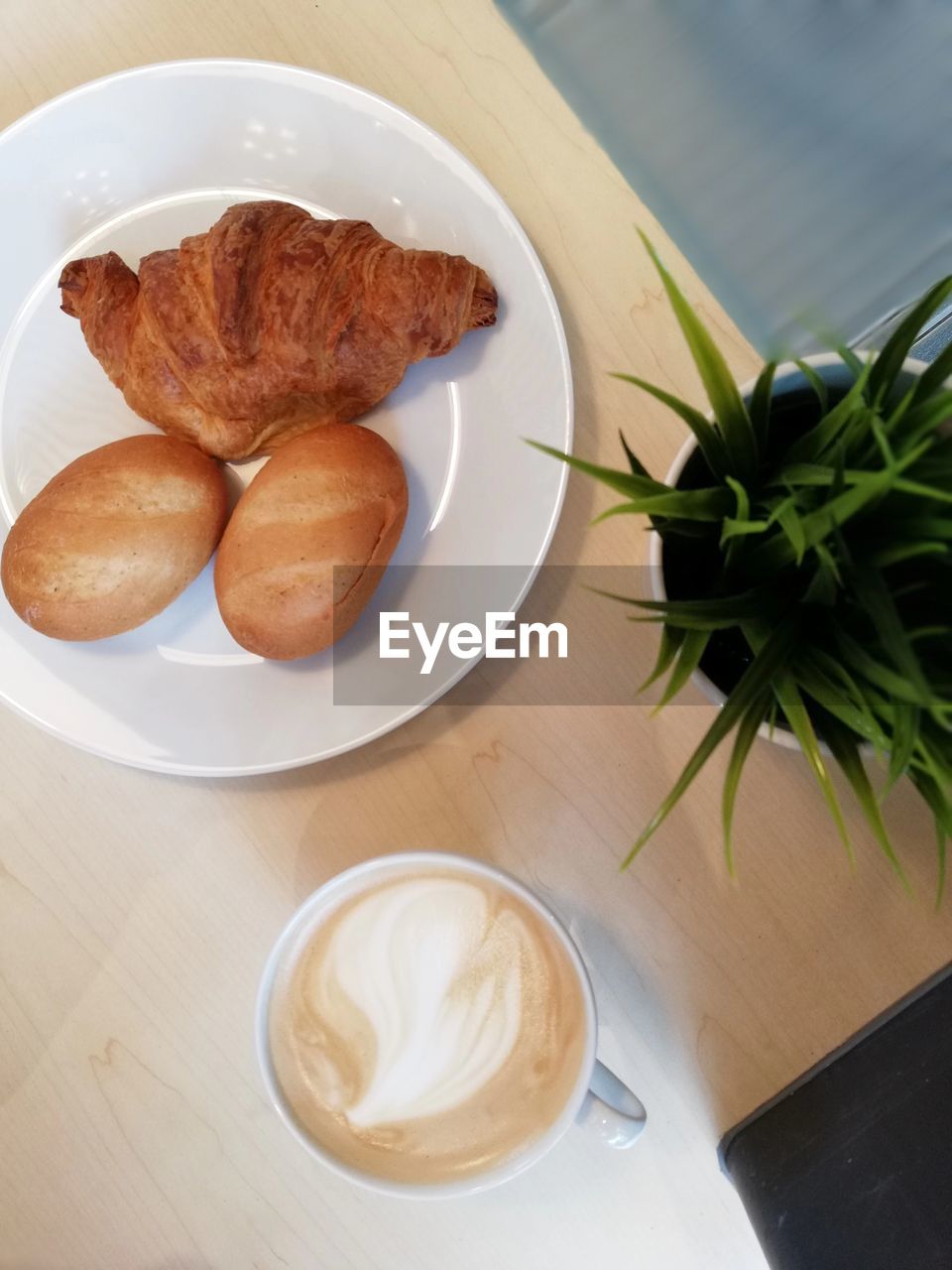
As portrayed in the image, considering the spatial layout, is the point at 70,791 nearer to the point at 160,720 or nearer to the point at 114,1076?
the point at 160,720

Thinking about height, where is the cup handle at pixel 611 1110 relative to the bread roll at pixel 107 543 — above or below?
below

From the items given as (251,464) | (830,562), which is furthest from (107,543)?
(830,562)

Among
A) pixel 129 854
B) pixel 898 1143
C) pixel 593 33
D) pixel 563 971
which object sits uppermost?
pixel 593 33

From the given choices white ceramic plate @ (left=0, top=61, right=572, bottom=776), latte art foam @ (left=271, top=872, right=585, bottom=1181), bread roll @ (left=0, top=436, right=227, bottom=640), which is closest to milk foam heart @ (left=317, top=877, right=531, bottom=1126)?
latte art foam @ (left=271, top=872, right=585, bottom=1181)

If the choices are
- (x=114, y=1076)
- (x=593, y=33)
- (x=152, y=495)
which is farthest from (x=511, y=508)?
(x=114, y=1076)

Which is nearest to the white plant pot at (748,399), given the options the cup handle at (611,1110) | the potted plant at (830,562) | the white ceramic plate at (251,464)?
the potted plant at (830,562)

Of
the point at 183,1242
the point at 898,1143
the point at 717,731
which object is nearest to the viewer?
the point at 717,731

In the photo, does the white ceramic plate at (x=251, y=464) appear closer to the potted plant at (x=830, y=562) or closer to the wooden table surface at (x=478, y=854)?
the wooden table surface at (x=478, y=854)

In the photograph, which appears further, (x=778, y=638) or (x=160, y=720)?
(x=160, y=720)
